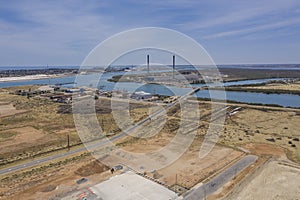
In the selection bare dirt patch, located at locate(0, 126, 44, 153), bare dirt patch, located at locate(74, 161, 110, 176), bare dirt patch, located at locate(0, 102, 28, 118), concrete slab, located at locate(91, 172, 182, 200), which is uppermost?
bare dirt patch, located at locate(0, 102, 28, 118)

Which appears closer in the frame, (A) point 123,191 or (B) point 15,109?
(A) point 123,191

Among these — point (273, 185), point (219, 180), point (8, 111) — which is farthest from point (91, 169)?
point (8, 111)

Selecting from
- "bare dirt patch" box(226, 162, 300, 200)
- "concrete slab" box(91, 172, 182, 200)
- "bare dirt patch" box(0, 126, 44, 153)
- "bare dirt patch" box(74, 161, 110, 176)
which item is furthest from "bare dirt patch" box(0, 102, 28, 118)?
"bare dirt patch" box(226, 162, 300, 200)

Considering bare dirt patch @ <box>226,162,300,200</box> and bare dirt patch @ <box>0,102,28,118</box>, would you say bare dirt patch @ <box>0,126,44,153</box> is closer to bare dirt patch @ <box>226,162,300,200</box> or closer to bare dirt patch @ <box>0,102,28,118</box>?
bare dirt patch @ <box>0,102,28,118</box>

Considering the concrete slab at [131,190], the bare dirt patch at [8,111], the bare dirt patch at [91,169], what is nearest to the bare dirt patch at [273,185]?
the concrete slab at [131,190]

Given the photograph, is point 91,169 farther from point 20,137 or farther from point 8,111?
point 8,111

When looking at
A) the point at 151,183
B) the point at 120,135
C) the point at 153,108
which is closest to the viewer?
the point at 151,183

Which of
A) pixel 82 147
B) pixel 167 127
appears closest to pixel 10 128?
pixel 82 147

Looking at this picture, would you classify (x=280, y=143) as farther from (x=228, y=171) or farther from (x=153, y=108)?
(x=153, y=108)
